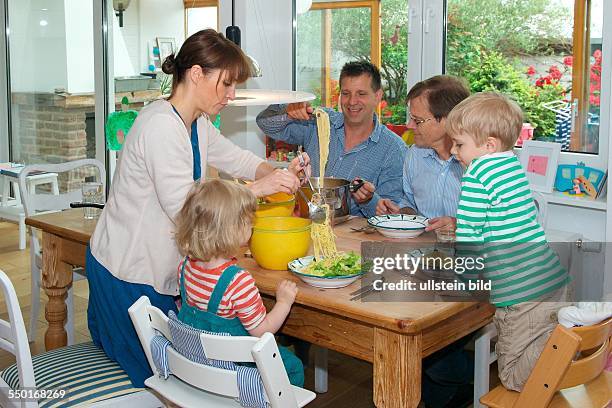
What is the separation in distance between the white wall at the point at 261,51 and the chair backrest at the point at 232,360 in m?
2.39

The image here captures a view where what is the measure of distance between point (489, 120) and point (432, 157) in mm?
768

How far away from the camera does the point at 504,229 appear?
1985 mm

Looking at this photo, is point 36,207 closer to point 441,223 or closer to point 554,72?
point 441,223

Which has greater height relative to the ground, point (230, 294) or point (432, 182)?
point (432, 182)

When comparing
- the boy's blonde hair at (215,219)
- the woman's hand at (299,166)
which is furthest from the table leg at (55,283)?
the boy's blonde hair at (215,219)

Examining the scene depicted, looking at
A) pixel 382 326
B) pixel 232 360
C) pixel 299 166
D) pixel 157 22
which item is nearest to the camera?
pixel 232 360

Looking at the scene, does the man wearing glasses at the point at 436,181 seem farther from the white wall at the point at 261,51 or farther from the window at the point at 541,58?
the white wall at the point at 261,51

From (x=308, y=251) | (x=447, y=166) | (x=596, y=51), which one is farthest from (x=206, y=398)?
(x=596, y=51)

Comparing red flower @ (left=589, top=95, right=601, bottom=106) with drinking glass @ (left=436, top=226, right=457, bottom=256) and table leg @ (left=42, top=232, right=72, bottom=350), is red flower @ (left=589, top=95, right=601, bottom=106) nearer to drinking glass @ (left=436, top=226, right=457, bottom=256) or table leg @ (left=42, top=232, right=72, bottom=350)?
drinking glass @ (left=436, top=226, right=457, bottom=256)

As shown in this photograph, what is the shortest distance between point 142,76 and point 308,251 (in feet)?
12.0

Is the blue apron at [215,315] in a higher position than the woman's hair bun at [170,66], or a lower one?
lower

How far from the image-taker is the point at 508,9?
344 cm

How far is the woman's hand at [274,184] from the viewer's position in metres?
2.25

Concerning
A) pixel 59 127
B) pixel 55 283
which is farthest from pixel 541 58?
pixel 59 127
